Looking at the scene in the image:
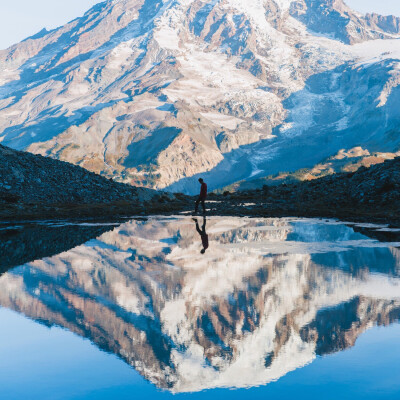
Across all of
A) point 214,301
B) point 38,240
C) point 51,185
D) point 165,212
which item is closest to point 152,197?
point 51,185

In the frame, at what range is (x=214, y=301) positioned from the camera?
14938 mm

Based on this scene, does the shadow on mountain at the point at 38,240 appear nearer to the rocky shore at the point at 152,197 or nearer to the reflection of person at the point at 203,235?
the reflection of person at the point at 203,235

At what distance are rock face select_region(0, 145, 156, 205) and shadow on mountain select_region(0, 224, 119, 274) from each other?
61.7 feet

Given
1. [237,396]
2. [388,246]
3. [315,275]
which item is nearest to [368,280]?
[315,275]

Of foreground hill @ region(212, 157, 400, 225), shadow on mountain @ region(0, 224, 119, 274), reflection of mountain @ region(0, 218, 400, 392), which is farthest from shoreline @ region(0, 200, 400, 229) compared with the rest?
reflection of mountain @ region(0, 218, 400, 392)

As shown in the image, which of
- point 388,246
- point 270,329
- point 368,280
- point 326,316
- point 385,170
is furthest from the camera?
point 385,170

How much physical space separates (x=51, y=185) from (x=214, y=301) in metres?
48.3

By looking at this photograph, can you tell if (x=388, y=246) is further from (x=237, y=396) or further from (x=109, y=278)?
(x=237, y=396)

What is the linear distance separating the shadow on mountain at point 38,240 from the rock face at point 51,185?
18.8m

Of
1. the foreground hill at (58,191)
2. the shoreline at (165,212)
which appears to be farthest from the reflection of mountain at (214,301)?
the foreground hill at (58,191)

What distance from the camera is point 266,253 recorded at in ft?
77.8

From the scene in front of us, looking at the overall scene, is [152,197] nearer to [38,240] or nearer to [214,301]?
[38,240]

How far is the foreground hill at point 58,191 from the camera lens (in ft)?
165

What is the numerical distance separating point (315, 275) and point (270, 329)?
21.4ft
